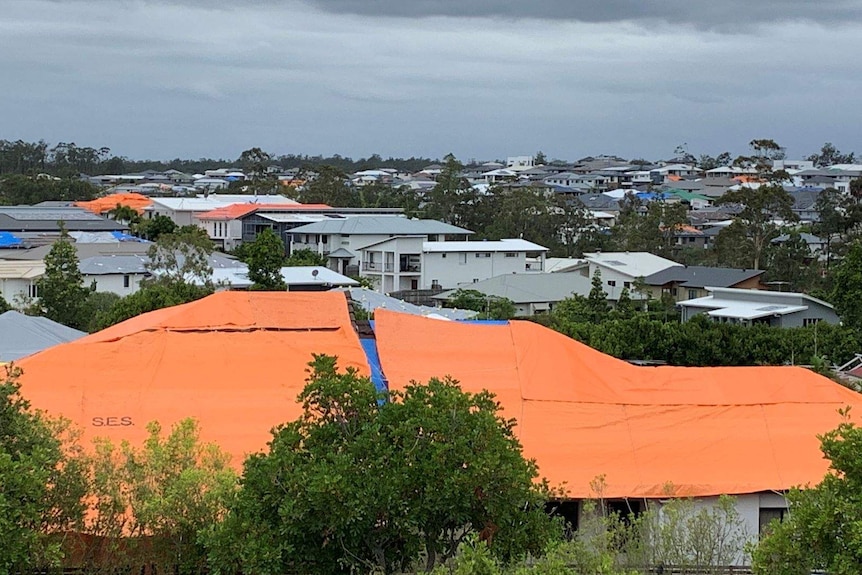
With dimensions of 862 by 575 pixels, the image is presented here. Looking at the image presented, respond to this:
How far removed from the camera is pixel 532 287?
43844mm

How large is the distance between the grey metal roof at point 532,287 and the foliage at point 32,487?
103 feet

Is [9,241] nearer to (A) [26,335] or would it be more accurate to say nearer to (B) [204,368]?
(A) [26,335]

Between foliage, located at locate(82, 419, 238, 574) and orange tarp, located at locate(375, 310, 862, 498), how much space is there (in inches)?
214

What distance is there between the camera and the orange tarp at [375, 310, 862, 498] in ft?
53.4

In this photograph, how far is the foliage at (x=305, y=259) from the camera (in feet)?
154

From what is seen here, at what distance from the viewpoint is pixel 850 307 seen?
1179 inches

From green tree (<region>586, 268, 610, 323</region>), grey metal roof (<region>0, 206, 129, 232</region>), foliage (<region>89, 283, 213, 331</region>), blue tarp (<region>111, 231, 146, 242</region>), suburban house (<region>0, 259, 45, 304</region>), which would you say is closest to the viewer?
foliage (<region>89, 283, 213, 331</region>)

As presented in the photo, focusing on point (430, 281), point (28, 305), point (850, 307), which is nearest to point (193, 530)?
point (850, 307)

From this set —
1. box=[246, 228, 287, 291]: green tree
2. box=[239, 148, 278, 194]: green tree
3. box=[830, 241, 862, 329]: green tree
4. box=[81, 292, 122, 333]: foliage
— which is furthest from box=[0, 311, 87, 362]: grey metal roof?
box=[239, 148, 278, 194]: green tree

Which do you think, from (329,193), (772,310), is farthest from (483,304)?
(329,193)

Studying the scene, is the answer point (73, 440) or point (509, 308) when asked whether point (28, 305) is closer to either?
point (509, 308)

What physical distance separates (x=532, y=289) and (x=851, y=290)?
15407 millimetres

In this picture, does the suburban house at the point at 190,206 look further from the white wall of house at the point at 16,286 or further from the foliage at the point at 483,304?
the foliage at the point at 483,304

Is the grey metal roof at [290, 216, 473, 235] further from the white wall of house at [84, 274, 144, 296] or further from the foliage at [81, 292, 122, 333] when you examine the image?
the foliage at [81, 292, 122, 333]
